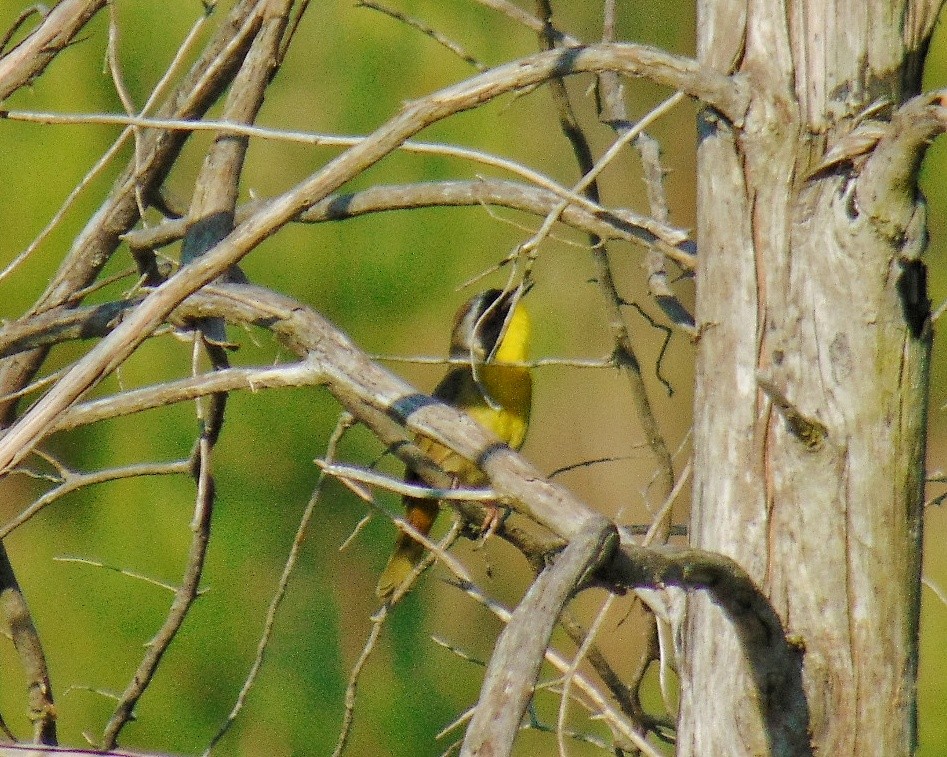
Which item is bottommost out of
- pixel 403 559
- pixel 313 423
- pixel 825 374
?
pixel 825 374

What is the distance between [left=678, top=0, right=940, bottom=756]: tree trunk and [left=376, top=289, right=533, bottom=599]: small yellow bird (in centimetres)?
219

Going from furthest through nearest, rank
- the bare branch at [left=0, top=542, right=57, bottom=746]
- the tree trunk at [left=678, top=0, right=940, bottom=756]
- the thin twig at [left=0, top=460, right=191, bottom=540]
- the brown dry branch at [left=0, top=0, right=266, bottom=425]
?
the bare branch at [left=0, top=542, right=57, bottom=746] → the brown dry branch at [left=0, top=0, right=266, bottom=425] → the thin twig at [left=0, top=460, right=191, bottom=540] → the tree trunk at [left=678, top=0, right=940, bottom=756]

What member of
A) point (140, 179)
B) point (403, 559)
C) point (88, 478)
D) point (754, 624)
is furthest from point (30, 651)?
point (403, 559)

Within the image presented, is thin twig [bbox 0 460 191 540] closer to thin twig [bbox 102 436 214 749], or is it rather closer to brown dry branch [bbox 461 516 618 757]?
thin twig [bbox 102 436 214 749]

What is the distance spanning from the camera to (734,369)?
1.28 meters

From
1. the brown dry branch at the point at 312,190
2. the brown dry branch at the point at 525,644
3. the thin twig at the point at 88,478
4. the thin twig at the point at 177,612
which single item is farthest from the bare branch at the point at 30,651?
the brown dry branch at the point at 525,644

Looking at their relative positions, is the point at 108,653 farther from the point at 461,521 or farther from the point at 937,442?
the point at 937,442

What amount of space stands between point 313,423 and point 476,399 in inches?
19.8

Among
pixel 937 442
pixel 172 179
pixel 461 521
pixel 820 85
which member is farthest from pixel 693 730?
pixel 937 442

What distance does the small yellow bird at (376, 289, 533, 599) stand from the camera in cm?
351

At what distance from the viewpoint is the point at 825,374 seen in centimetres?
123

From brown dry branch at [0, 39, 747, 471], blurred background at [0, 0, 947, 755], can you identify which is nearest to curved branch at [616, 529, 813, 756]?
brown dry branch at [0, 39, 747, 471]

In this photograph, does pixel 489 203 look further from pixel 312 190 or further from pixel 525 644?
pixel 525 644

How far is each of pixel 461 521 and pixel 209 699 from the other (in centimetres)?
216
